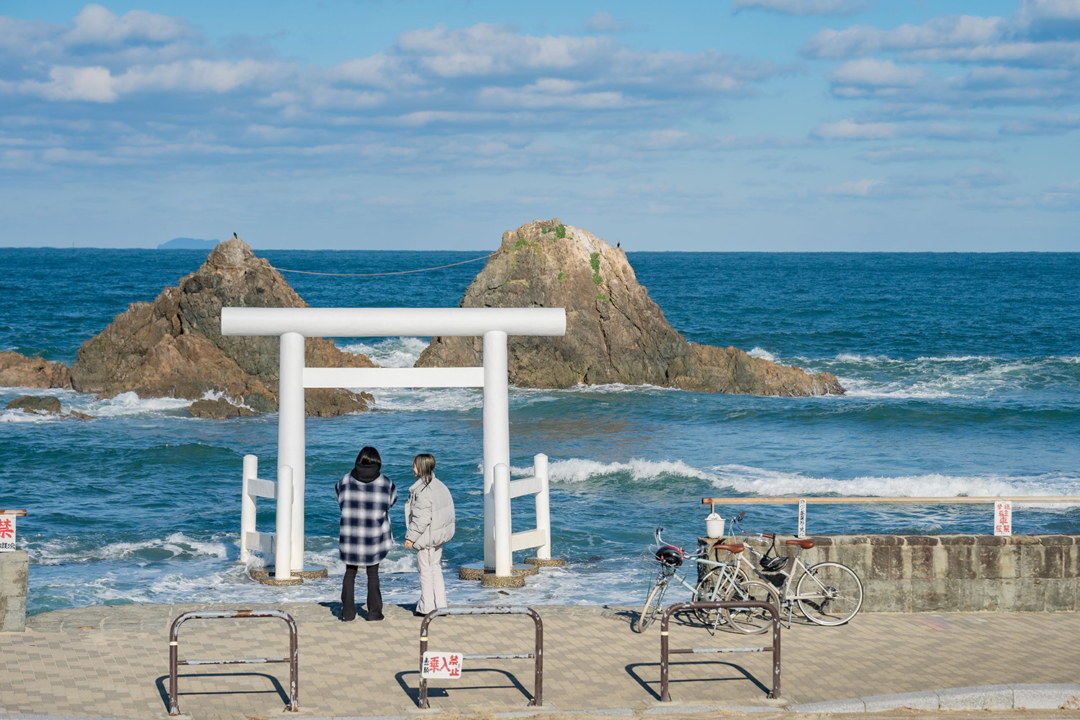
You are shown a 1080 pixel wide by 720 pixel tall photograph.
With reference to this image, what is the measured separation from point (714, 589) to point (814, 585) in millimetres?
1027

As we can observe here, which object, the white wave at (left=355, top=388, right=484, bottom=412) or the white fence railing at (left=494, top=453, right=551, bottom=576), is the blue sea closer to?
the white wave at (left=355, top=388, right=484, bottom=412)

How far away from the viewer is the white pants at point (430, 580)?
9938 mm

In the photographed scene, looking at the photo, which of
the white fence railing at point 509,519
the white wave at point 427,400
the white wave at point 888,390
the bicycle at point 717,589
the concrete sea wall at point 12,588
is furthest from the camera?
the white wave at point 888,390

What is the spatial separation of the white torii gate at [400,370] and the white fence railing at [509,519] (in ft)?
0.05

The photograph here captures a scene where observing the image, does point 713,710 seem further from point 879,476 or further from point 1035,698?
point 879,476

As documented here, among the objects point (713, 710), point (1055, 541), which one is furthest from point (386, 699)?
point (1055, 541)

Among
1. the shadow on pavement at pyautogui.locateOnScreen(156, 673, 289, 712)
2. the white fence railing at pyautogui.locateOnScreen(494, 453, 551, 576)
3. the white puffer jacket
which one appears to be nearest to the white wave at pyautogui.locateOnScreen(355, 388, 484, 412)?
the white fence railing at pyautogui.locateOnScreen(494, 453, 551, 576)

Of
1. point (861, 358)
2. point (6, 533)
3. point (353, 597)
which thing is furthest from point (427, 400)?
point (6, 533)

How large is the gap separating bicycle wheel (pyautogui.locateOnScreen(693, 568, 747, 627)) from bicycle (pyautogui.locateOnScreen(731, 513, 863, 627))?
238mm

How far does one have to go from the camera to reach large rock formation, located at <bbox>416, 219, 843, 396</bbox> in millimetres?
34969

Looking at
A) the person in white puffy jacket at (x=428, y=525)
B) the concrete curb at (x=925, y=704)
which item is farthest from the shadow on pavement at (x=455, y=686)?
the person in white puffy jacket at (x=428, y=525)

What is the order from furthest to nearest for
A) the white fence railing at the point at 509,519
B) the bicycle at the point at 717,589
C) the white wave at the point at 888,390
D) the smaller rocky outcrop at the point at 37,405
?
1. the white wave at the point at 888,390
2. the smaller rocky outcrop at the point at 37,405
3. the white fence railing at the point at 509,519
4. the bicycle at the point at 717,589

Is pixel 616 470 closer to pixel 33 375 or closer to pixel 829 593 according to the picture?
pixel 829 593

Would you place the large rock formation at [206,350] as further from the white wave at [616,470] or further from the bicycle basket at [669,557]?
the bicycle basket at [669,557]
